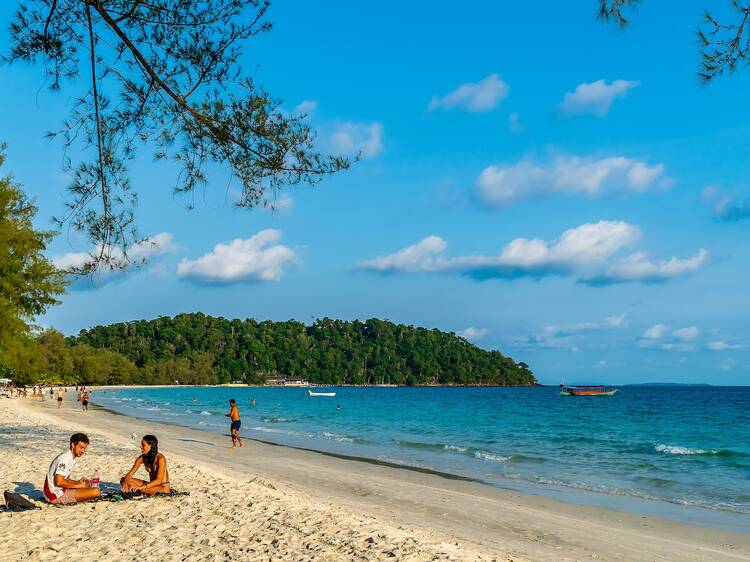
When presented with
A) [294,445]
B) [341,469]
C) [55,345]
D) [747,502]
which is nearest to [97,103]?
[341,469]

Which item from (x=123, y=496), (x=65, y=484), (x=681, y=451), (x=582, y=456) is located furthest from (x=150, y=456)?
(x=681, y=451)

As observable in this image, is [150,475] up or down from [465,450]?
up

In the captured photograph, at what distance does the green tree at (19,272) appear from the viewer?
2185cm

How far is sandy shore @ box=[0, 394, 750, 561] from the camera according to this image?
25.7 ft

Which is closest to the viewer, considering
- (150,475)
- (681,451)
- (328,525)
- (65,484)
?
(328,525)

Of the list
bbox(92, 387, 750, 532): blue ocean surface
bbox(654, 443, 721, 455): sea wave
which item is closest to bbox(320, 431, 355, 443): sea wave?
bbox(92, 387, 750, 532): blue ocean surface

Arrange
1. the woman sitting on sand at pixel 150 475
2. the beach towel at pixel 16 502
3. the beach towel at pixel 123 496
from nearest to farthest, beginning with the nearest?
1. the beach towel at pixel 16 502
2. the beach towel at pixel 123 496
3. the woman sitting on sand at pixel 150 475

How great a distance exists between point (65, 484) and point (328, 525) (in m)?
4.18

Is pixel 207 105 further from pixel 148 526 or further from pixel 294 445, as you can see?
pixel 294 445

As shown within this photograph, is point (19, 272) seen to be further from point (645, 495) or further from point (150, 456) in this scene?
point (645, 495)

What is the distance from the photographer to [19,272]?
22.3 meters

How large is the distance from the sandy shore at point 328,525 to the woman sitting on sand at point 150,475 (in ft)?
0.96

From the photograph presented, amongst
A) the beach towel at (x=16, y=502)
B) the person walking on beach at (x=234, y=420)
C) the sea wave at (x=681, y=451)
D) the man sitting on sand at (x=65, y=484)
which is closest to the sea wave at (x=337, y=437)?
the person walking on beach at (x=234, y=420)

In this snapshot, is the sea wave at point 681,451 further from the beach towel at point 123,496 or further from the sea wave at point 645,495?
the beach towel at point 123,496
